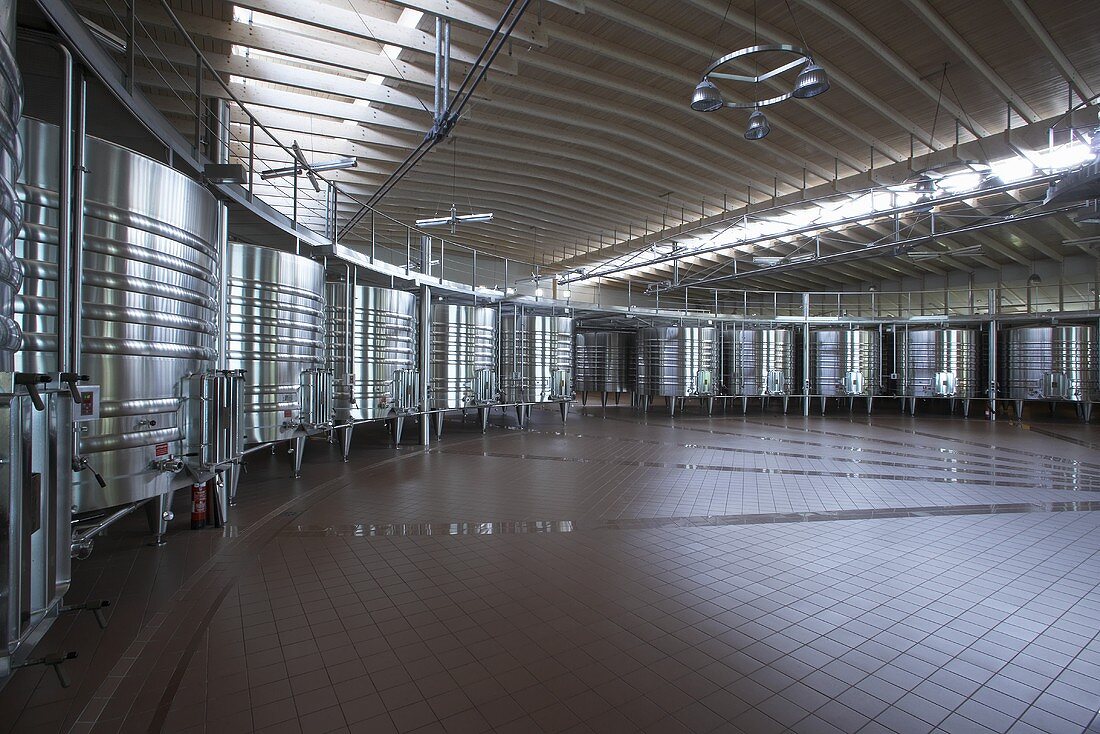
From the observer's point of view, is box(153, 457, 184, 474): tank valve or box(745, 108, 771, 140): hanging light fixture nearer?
box(153, 457, 184, 474): tank valve

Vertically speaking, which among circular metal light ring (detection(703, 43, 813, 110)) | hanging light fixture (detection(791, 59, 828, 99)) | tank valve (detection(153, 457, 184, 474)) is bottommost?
tank valve (detection(153, 457, 184, 474))

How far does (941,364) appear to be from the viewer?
73.5ft

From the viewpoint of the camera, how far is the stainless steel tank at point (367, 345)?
1061 centimetres

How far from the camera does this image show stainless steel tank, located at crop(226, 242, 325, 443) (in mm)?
7484

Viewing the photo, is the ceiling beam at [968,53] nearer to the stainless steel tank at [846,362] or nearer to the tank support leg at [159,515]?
the stainless steel tank at [846,362]

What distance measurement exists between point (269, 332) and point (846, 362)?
73.1ft

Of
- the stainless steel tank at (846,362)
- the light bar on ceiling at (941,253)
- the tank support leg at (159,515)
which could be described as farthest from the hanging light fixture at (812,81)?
the stainless steel tank at (846,362)

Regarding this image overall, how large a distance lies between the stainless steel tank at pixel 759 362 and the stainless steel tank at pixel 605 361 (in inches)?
160

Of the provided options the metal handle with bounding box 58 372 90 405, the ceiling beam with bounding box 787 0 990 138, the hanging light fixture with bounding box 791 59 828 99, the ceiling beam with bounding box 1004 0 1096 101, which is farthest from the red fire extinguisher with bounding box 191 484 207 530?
the ceiling beam with bounding box 1004 0 1096 101

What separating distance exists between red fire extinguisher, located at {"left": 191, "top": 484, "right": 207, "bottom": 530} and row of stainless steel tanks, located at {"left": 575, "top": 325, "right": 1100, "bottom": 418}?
17527mm

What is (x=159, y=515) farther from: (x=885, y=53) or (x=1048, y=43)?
(x=1048, y=43)

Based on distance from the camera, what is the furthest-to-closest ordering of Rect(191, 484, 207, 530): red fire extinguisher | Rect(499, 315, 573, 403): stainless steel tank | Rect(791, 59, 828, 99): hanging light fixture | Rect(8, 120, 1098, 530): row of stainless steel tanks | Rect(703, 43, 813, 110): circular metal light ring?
Rect(499, 315, 573, 403): stainless steel tank, Rect(791, 59, 828, 99): hanging light fixture, Rect(703, 43, 813, 110): circular metal light ring, Rect(191, 484, 207, 530): red fire extinguisher, Rect(8, 120, 1098, 530): row of stainless steel tanks

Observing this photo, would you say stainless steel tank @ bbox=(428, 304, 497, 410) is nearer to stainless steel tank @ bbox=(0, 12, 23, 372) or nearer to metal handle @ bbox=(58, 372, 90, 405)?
metal handle @ bbox=(58, 372, 90, 405)

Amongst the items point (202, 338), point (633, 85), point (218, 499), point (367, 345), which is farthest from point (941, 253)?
point (218, 499)
